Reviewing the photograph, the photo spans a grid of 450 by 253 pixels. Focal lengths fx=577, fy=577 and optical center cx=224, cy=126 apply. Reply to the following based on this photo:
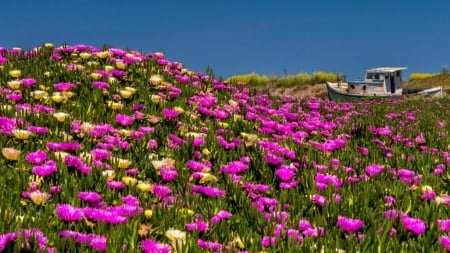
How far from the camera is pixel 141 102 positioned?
7.79 metres

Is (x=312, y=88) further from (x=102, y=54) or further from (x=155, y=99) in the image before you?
(x=155, y=99)

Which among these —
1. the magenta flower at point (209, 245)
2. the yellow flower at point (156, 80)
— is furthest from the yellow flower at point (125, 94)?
the magenta flower at point (209, 245)

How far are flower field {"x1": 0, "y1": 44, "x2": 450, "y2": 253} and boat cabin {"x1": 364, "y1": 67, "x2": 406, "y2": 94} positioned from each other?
33.3m

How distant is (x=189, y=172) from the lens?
539 centimetres

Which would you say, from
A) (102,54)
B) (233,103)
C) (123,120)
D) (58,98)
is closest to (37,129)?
(123,120)

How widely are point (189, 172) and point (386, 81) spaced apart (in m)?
38.9

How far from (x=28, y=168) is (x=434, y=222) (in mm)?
3185

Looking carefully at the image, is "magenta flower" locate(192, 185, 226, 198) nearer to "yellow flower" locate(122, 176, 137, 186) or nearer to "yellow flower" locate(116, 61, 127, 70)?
"yellow flower" locate(122, 176, 137, 186)

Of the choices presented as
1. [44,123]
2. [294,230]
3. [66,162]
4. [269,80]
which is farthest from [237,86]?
[269,80]

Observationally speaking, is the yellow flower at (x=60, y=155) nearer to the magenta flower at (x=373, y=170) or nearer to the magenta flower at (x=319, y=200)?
the magenta flower at (x=319, y=200)

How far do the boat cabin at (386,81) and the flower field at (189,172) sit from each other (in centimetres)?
3331

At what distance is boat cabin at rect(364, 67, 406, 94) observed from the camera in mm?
42094

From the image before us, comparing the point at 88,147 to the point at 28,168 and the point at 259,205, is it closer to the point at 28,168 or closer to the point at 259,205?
the point at 28,168

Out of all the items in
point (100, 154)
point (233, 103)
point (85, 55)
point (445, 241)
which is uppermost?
point (85, 55)
